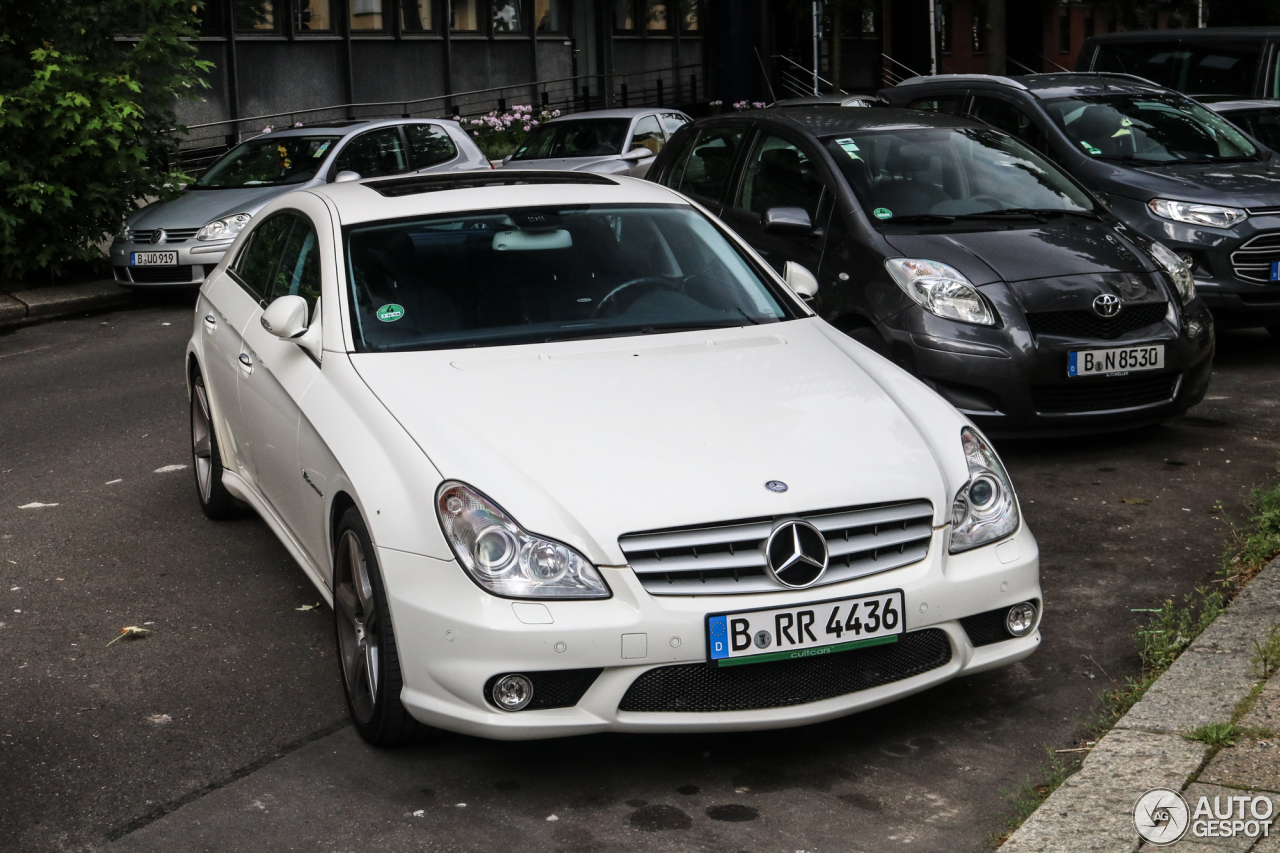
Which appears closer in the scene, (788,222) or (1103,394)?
(1103,394)

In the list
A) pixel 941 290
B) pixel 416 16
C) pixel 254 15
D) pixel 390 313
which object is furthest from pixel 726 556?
pixel 416 16

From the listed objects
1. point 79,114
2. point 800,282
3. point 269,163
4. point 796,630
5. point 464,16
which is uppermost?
point 464,16

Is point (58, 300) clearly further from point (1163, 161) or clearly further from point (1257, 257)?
point (1257, 257)

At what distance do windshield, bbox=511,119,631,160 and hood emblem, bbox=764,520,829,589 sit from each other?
14.7 meters

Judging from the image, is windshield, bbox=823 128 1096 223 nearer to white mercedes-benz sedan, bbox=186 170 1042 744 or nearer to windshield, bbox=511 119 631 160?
white mercedes-benz sedan, bbox=186 170 1042 744

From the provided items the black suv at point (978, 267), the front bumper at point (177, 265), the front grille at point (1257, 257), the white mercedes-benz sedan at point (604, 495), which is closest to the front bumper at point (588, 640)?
the white mercedes-benz sedan at point (604, 495)

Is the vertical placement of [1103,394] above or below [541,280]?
below

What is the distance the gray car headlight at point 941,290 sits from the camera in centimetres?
712

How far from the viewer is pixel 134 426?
8547 millimetres

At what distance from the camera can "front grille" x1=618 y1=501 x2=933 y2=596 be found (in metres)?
3.76

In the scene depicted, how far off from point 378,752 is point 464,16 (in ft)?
90.6

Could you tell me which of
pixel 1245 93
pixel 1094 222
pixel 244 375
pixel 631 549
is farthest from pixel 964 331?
pixel 1245 93

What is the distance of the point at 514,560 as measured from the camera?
12.4 ft

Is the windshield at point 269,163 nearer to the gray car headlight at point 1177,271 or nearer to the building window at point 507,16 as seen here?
the gray car headlight at point 1177,271
